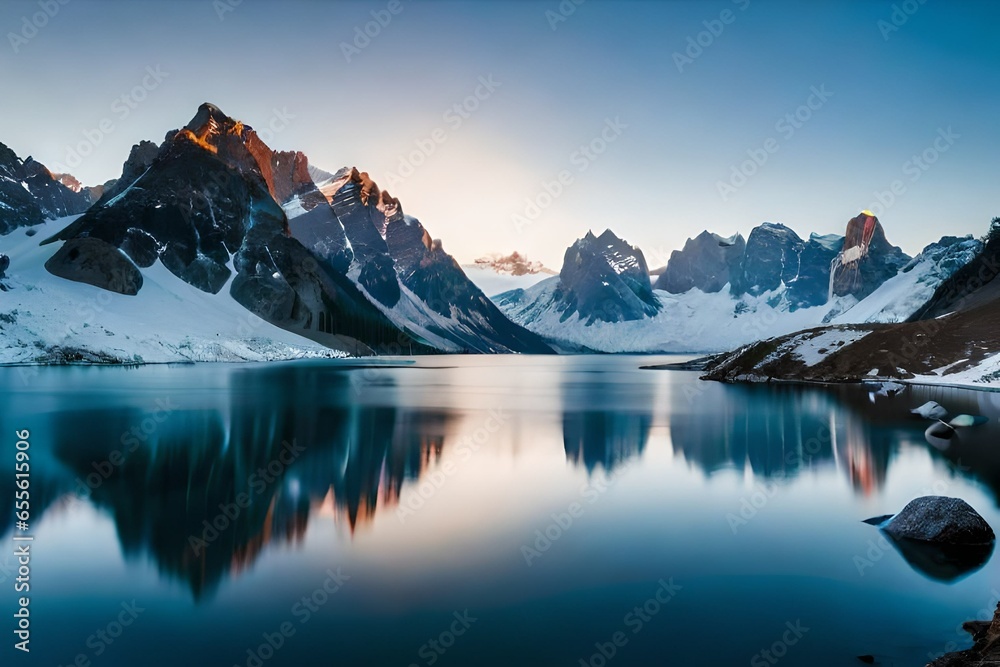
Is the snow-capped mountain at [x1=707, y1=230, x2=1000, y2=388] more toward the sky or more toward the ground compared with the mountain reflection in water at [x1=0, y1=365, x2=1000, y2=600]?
more toward the sky

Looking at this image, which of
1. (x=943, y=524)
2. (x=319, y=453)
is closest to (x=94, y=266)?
(x=319, y=453)

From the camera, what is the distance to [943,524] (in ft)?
63.2

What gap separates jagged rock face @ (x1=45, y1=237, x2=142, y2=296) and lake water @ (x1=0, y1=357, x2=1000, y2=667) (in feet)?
495

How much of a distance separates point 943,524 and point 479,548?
556 inches

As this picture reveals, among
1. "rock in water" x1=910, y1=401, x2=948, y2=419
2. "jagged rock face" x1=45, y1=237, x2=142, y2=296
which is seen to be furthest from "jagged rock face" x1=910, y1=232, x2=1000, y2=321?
"jagged rock face" x1=45, y1=237, x2=142, y2=296

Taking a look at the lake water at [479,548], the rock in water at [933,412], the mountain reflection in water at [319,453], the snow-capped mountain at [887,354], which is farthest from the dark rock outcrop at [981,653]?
the snow-capped mountain at [887,354]

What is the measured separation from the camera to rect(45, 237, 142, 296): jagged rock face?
168 meters

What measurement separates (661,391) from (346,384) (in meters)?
44.1

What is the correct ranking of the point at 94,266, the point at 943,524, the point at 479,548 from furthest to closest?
the point at 94,266
the point at 943,524
the point at 479,548

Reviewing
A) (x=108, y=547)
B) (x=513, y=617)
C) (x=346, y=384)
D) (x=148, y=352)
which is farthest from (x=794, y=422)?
(x=148, y=352)

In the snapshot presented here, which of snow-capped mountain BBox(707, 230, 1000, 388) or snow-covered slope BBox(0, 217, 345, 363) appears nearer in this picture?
snow-capped mountain BBox(707, 230, 1000, 388)

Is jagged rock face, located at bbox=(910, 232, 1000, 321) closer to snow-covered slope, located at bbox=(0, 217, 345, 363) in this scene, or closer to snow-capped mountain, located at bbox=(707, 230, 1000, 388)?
snow-capped mountain, located at bbox=(707, 230, 1000, 388)

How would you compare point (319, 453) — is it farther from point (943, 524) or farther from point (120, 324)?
point (120, 324)

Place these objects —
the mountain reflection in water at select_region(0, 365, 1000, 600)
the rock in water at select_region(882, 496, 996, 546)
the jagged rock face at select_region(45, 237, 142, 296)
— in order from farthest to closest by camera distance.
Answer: the jagged rock face at select_region(45, 237, 142, 296) → the mountain reflection in water at select_region(0, 365, 1000, 600) → the rock in water at select_region(882, 496, 996, 546)
